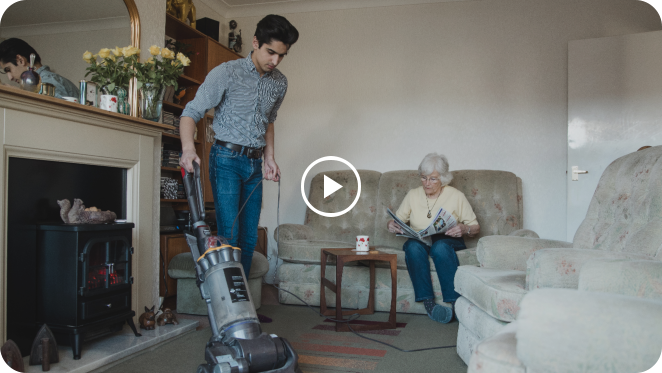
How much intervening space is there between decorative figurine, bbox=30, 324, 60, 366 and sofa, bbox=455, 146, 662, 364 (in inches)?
60.4

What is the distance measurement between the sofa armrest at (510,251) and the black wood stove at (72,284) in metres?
1.67

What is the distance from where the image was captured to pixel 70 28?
7.07 ft

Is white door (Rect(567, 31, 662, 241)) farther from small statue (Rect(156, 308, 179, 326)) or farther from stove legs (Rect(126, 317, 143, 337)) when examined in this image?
stove legs (Rect(126, 317, 143, 337))

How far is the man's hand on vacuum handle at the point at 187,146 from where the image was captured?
1.72 metres

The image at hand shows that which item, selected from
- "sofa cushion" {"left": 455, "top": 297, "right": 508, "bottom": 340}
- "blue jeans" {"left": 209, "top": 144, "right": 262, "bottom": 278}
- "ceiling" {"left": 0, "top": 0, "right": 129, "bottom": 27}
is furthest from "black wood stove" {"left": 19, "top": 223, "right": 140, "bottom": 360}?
Answer: "sofa cushion" {"left": 455, "top": 297, "right": 508, "bottom": 340}

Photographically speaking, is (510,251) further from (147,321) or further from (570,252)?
(147,321)

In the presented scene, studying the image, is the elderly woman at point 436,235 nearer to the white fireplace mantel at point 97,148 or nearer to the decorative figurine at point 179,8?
the white fireplace mantel at point 97,148

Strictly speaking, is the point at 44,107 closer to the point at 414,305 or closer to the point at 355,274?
the point at 355,274

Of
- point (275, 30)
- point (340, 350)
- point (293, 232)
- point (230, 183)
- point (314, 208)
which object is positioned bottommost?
point (340, 350)

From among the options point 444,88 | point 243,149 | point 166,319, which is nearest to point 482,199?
point 444,88

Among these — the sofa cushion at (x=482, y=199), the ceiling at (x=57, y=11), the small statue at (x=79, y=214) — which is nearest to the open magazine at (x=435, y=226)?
the sofa cushion at (x=482, y=199)

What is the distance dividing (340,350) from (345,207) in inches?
63.0

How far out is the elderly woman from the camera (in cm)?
265

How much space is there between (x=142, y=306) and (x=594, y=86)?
3253 millimetres
